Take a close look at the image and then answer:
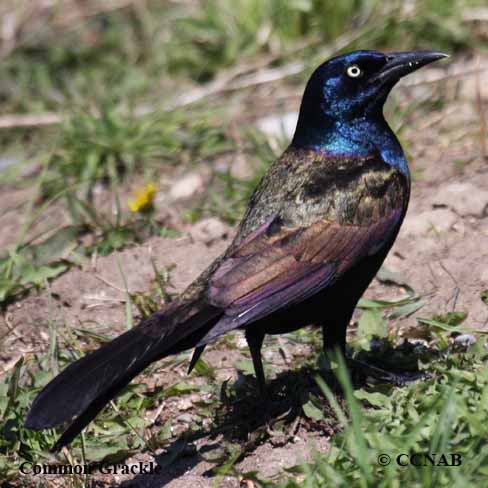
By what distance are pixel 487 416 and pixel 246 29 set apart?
4.24m

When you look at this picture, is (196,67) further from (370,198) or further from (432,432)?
(432,432)

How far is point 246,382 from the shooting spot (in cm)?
404

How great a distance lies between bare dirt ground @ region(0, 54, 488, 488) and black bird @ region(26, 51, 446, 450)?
0.48 m

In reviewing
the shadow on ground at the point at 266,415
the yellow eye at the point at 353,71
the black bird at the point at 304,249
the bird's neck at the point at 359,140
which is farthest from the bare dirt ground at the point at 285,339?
the yellow eye at the point at 353,71

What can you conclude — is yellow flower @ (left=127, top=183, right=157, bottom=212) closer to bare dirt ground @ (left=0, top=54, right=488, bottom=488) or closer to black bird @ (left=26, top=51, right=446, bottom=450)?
bare dirt ground @ (left=0, top=54, right=488, bottom=488)

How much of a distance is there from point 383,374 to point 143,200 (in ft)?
6.06

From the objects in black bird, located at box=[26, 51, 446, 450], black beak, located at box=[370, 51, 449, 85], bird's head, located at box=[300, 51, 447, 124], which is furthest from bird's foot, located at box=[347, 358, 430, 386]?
black beak, located at box=[370, 51, 449, 85]

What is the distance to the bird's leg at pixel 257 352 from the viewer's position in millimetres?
3690

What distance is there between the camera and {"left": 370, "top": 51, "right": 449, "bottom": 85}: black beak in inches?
154

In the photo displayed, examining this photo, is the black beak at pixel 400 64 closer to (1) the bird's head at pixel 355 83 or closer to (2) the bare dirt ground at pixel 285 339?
(1) the bird's head at pixel 355 83

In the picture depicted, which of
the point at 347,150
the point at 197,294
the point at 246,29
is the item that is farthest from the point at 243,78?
the point at 197,294

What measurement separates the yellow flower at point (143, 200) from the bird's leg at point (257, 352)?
67.1 inches

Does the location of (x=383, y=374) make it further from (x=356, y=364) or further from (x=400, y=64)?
(x=400, y=64)

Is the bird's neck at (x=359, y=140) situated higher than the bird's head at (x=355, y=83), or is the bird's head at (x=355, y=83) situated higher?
the bird's head at (x=355, y=83)
